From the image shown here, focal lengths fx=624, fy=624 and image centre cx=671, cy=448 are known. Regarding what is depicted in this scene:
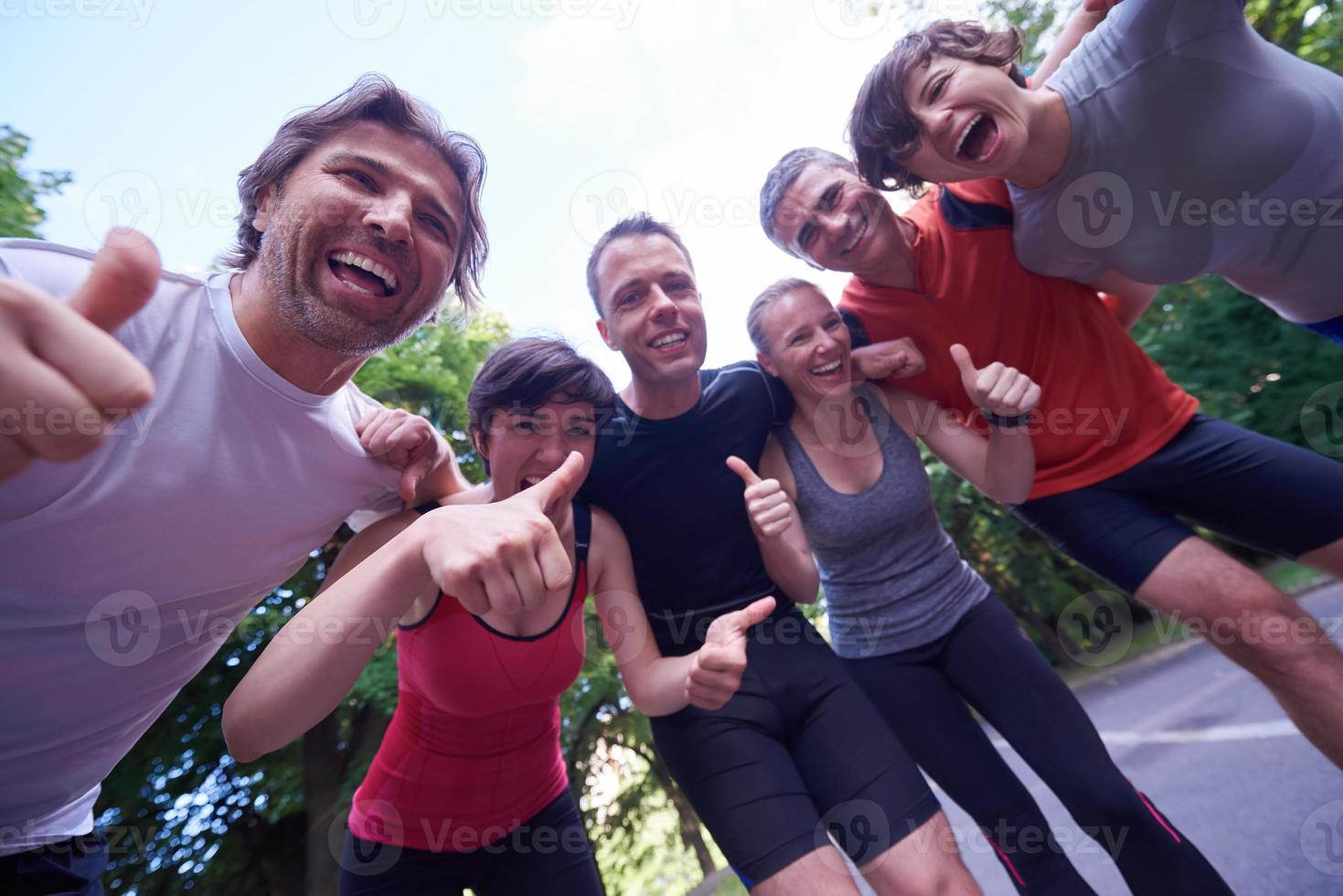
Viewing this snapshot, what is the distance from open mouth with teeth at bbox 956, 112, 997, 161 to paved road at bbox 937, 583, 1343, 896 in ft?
5.72

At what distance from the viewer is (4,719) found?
55.2 inches

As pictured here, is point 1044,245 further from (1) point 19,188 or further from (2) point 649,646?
(1) point 19,188

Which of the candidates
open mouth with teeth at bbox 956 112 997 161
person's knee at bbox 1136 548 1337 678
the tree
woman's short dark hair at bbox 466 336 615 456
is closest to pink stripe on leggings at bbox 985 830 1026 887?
person's knee at bbox 1136 548 1337 678

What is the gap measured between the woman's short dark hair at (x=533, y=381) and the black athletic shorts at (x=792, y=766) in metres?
0.92

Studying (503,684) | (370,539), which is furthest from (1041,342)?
(370,539)

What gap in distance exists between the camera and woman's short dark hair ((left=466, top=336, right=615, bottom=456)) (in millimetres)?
1809

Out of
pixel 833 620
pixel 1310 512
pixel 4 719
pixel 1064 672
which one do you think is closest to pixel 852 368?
pixel 833 620

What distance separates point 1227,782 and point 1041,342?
3112mm

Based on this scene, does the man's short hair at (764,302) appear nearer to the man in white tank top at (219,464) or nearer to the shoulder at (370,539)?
the man in white tank top at (219,464)

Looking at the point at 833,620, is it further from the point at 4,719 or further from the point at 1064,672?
the point at 1064,672

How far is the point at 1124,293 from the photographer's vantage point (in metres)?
2.18

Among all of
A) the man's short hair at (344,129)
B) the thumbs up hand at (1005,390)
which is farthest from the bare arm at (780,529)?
the man's short hair at (344,129)

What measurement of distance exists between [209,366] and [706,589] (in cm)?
144

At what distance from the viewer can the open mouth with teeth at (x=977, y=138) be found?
5.98 ft
